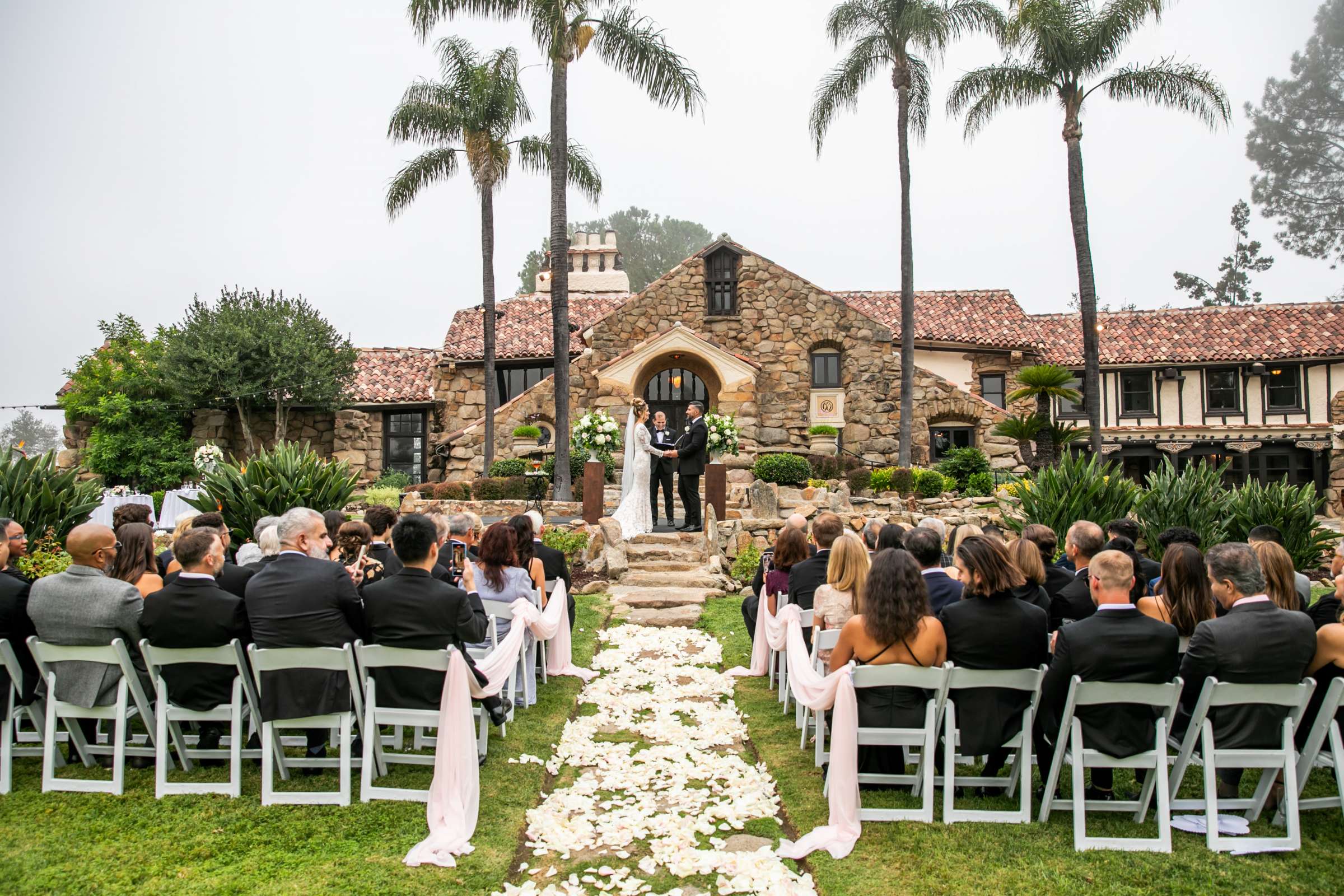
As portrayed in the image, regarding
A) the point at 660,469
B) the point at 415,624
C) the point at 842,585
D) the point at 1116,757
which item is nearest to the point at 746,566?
the point at 660,469

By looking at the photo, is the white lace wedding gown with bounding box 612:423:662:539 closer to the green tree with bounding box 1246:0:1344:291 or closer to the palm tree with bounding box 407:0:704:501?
the palm tree with bounding box 407:0:704:501

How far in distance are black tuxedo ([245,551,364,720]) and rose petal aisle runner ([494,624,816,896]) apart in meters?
1.39

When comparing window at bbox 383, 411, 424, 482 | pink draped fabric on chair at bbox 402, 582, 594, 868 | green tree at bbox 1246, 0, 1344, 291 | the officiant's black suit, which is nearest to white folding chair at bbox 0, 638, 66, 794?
pink draped fabric on chair at bbox 402, 582, 594, 868

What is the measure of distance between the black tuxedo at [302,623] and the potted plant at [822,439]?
63.1 ft

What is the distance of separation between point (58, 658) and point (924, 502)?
50.9 feet

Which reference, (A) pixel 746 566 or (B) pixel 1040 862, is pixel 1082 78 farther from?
(B) pixel 1040 862

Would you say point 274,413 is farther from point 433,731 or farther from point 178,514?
point 433,731

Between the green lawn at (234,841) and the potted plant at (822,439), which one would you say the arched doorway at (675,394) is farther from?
the green lawn at (234,841)

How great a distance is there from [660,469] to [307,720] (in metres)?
10.5

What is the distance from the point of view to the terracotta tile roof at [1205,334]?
26.1 m

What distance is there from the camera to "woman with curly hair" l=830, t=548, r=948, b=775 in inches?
182

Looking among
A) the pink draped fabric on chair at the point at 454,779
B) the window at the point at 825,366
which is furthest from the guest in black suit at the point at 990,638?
the window at the point at 825,366

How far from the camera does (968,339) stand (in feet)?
85.3

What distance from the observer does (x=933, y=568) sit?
551 cm
